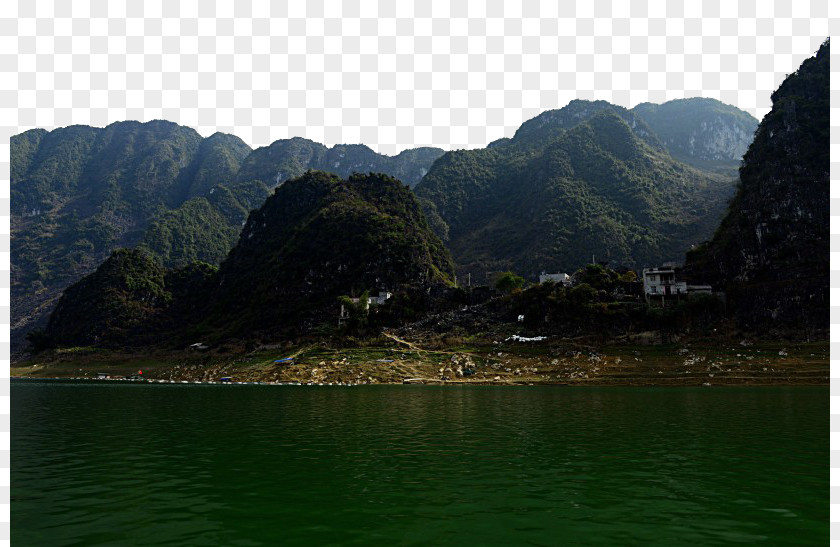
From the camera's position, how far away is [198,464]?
104 feet

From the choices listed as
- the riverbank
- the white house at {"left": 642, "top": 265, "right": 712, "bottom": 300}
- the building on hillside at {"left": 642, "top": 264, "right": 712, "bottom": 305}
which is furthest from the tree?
the white house at {"left": 642, "top": 265, "right": 712, "bottom": 300}

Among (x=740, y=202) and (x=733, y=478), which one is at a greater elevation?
(x=740, y=202)

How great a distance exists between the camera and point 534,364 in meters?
125

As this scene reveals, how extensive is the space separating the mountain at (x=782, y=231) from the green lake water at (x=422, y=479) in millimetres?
98115

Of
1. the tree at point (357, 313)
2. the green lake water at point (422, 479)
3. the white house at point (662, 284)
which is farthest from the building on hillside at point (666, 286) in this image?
the green lake water at point (422, 479)

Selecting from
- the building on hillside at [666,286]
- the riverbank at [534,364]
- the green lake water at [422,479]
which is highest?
the building on hillside at [666,286]

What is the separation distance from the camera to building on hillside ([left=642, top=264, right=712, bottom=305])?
532 feet

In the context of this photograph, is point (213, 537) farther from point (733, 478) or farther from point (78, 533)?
point (733, 478)

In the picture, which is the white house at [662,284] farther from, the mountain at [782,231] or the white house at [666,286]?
the mountain at [782,231]

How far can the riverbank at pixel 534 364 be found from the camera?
107688 mm

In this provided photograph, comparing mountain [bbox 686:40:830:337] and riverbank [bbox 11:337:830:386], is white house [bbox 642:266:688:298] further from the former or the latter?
riverbank [bbox 11:337:830:386]

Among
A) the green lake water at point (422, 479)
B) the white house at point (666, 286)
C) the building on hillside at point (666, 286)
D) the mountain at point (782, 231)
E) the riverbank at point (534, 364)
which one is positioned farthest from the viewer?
the white house at point (666, 286)

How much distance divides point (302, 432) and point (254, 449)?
8.38 meters

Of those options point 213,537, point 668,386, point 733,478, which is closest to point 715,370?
point 668,386
